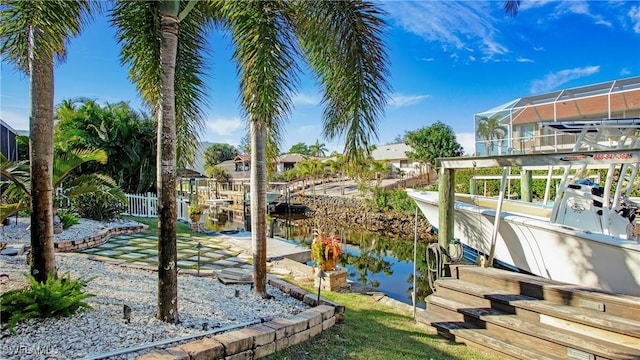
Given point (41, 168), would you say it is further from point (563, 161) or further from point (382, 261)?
point (382, 261)

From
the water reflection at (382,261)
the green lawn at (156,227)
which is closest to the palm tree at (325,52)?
the water reflection at (382,261)

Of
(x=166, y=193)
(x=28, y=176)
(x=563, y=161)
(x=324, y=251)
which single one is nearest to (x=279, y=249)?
(x=324, y=251)

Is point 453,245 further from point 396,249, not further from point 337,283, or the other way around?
point 396,249

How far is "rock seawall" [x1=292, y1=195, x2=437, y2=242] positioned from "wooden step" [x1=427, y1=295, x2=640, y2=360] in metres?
12.7

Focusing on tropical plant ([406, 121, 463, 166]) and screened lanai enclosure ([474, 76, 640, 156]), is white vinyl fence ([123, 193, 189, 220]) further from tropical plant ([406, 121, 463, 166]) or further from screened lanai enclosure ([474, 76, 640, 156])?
tropical plant ([406, 121, 463, 166])

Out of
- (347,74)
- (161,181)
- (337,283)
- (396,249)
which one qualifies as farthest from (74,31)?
(396,249)

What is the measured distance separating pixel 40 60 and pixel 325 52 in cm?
285

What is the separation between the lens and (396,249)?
48.9 feet

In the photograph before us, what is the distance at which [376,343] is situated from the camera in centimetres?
380

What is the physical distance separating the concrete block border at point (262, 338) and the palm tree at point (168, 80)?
0.70m

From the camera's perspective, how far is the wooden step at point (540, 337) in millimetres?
3484

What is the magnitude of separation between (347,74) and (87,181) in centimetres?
556

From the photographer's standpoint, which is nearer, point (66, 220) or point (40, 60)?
point (40, 60)

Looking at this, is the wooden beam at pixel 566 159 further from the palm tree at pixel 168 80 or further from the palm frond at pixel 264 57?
the palm tree at pixel 168 80
